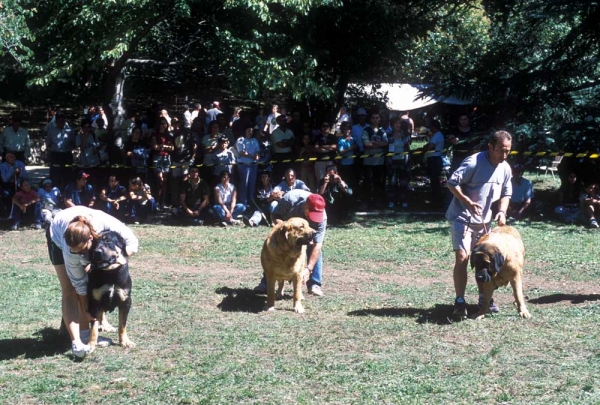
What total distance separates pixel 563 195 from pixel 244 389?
11244 mm

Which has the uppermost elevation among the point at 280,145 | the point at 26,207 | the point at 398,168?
the point at 280,145

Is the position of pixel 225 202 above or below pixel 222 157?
below

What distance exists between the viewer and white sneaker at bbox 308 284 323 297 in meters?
9.80

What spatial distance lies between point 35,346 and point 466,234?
166 inches

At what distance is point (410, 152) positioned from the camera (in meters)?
16.6

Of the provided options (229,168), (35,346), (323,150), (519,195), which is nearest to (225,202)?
(229,168)

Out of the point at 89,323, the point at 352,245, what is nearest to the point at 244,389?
the point at 89,323

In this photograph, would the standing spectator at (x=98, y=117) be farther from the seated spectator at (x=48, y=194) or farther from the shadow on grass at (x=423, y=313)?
the shadow on grass at (x=423, y=313)

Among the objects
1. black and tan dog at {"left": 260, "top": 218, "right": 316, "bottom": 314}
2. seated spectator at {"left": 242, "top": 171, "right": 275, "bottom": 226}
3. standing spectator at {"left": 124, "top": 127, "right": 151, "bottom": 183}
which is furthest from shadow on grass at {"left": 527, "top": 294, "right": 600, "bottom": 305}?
standing spectator at {"left": 124, "top": 127, "right": 151, "bottom": 183}

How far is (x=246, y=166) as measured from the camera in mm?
15961

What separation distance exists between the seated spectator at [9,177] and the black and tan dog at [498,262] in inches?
423

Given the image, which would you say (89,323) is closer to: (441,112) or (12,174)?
(12,174)

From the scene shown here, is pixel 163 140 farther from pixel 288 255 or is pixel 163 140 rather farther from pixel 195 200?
pixel 288 255

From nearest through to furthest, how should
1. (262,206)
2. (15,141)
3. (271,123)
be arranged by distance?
1. (262,206)
2. (15,141)
3. (271,123)
